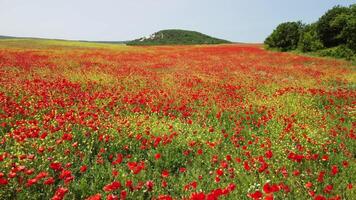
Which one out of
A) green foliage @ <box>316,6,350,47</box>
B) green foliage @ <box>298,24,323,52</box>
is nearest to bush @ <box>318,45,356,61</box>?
green foliage @ <box>316,6,350,47</box>

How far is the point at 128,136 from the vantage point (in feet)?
18.4

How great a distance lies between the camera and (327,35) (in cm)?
3644

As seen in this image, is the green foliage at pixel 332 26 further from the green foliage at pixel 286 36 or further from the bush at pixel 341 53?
the green foliage at pixel 286 36

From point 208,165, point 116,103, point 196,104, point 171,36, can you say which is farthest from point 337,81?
point 171,36

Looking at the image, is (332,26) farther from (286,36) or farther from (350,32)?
(286,36)

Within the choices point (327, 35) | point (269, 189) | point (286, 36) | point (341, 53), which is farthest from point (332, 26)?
point (269, 189)

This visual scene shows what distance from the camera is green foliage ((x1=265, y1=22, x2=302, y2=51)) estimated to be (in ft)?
145

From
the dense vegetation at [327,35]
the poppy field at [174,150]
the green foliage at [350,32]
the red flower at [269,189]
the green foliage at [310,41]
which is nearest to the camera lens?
the red flower at [269,189]

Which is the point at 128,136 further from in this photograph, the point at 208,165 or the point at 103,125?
the point at 208,165

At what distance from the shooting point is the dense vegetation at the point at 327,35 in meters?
31.3

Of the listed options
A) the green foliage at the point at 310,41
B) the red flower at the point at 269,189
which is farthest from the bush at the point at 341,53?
the red flower at the point at 269,189

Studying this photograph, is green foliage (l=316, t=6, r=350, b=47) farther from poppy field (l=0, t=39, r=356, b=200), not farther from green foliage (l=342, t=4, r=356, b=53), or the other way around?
poppy field (l=0, t=39, r=356, b=200)

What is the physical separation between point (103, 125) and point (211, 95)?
5.22 m

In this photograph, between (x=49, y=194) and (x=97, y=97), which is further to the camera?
(x=97, y=97)
